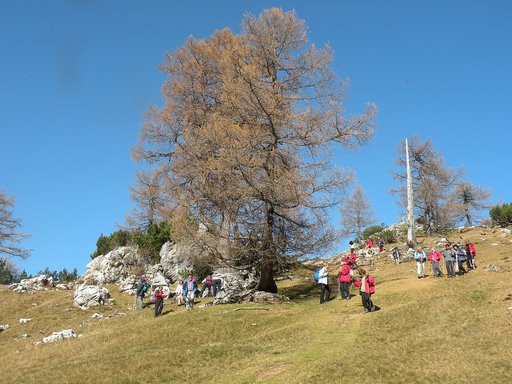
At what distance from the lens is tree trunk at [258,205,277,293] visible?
22156 mm

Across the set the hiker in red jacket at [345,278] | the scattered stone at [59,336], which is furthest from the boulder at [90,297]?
the hiker in red jacket at [345,278]

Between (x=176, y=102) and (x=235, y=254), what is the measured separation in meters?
14.1

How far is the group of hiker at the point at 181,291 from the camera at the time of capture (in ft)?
70.5

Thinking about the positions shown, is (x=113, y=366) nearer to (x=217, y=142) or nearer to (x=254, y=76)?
(x=217, y=142)

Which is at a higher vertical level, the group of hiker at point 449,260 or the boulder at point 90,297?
the group of hiker at point 449,260

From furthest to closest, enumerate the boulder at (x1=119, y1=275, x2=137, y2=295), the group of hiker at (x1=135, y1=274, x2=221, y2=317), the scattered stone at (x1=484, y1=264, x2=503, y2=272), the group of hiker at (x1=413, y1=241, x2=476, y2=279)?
the boulder at (x1=119, y1=275, x2=137, y2=295), the group of hiker at (x1=135, y1=274, x2=221, y2=317), the group of hiker at (x1=413, y1=241, x2=476, y2=279), the scattered stone at (x1=484, y1=264, x2=503, y2=272)

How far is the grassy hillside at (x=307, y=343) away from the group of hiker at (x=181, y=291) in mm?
1065

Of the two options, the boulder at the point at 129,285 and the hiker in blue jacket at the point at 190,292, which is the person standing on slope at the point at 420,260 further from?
the boulder at the point at 129,285

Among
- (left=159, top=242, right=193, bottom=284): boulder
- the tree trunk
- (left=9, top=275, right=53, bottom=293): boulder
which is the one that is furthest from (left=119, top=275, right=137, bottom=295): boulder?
the tree trunk

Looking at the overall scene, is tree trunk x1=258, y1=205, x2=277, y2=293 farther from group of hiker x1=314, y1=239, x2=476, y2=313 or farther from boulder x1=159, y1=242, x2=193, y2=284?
boulder x1=159, y1=242, x2=193, y2=284

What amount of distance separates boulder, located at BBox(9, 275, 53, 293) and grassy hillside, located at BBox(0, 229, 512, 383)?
11774 mm

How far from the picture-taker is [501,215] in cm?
4703

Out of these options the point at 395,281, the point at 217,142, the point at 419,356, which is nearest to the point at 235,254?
the point at 217,142

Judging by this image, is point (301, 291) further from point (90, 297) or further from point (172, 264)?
point (90, 297)
